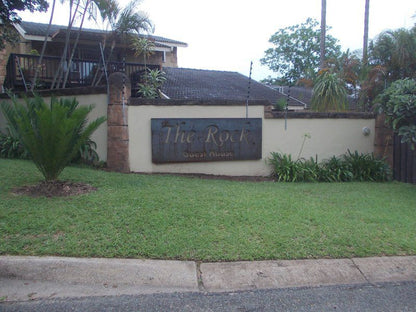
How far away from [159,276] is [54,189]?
301 cm

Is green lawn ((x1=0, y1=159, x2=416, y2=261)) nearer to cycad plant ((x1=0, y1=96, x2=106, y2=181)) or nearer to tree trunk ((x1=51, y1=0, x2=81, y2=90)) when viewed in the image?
cycad plant ((x1=0, y1=96, x2=106, y2=181))

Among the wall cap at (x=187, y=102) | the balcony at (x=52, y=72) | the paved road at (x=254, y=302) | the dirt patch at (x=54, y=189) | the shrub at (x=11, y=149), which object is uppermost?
the balcony at (x=52, y=72)

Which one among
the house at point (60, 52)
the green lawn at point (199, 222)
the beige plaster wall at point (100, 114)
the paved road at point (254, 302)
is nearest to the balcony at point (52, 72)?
the house at point (60, 52)

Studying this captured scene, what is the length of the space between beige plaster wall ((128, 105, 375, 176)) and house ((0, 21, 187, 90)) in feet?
16.0

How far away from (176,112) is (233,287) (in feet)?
17.5

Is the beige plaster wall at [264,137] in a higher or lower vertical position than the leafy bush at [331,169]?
higher

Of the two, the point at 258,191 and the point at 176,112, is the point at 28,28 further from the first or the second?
the point at 258,191

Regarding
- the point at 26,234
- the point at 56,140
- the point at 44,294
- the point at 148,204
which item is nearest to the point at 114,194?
the point at 148,204

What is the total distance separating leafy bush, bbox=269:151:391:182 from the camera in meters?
8.64

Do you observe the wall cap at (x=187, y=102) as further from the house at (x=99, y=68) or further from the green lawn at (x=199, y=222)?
the house at (x=99, y=68)

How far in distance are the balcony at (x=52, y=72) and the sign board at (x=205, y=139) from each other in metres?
5.59

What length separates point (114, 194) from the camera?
588 cm

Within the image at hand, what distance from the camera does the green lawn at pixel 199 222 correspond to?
417 centimetres

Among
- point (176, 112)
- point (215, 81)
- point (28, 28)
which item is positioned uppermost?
point (28, 28)
